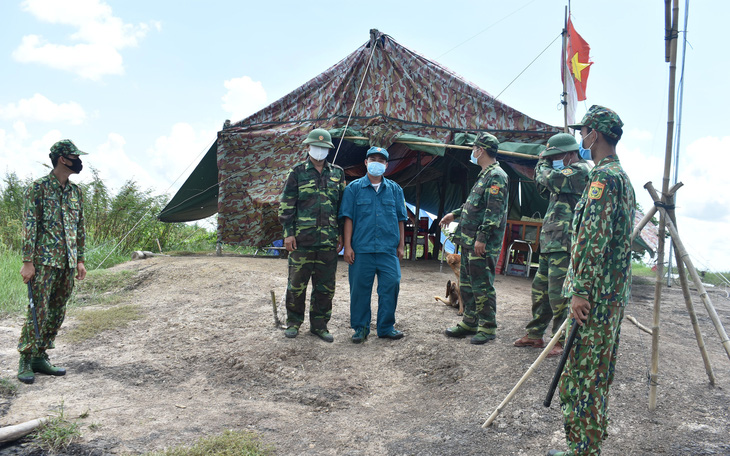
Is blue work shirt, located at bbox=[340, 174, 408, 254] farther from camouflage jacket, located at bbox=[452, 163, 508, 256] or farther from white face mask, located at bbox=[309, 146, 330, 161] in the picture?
camouflage jacket, located at bbox=[452, 163, 508, 256]

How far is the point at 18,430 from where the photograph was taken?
281 cm

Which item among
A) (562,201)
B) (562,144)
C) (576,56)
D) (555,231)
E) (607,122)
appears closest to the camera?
(607,122)

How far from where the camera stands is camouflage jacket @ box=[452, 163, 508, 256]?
431 centimetres

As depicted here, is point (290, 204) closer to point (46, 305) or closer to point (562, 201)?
point (46, 305)

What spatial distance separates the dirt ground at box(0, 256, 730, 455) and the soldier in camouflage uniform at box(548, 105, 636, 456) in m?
0.57

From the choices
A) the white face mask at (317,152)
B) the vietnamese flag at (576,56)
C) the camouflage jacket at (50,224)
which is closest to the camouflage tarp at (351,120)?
the vietnamese flag at (576,56)

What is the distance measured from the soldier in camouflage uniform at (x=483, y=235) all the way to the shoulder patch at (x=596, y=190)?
1.89 meters

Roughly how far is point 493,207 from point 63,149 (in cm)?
340

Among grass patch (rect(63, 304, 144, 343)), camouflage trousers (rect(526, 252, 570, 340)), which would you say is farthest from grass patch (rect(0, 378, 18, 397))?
camouflage trousers (rect(526, 252, 570, 340))

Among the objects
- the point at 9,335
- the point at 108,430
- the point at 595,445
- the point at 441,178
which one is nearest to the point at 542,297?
the point at 595,445

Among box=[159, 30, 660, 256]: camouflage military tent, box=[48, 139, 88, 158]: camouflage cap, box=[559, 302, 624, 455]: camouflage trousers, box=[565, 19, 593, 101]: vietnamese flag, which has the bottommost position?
box=[559, 302, 624, 455]: camouflage trousers

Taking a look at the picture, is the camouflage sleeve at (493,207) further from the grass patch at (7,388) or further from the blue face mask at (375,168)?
the grass patch at (7,388)

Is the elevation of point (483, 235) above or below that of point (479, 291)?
above

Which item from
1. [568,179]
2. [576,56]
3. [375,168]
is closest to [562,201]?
[568,179]
